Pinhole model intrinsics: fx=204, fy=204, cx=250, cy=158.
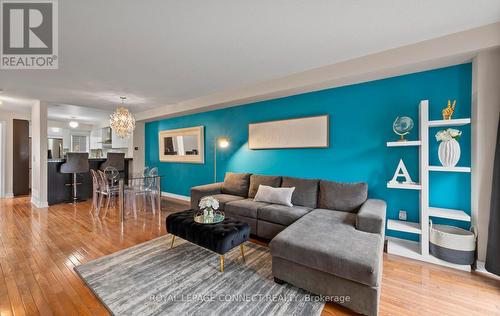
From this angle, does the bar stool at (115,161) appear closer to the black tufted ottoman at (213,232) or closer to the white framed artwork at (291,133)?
the white framed artwork at (291,133)

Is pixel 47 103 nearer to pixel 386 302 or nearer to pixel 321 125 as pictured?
pixel 321 125

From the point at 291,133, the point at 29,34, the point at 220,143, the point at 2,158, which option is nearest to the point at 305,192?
the point at 291,133

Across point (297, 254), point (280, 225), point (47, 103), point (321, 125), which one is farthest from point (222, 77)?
point (47, 103)

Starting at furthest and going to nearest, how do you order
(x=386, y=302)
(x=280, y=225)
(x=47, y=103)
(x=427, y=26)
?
(x=47, y=103) < (x=280, y=225) < (x=427, y=26) < (x=386, y=302)

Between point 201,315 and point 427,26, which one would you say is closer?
point 201,315

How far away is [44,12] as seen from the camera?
182cm

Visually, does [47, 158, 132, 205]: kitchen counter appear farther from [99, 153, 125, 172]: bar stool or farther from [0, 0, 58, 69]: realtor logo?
[0, 0, 58, 69]: realtor logo

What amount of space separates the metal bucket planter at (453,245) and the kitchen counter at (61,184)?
24.7 feet

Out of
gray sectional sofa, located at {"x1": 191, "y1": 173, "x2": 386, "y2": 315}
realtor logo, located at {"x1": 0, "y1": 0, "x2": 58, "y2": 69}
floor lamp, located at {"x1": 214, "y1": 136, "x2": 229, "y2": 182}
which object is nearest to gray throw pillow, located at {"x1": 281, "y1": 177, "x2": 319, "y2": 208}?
gray sectional sofa, located at {"x1": 191, "y1": 173, "x2": 386, "y2": 315}

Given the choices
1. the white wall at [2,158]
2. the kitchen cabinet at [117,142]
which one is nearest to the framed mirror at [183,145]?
the kitchen cabinet at [117,142]

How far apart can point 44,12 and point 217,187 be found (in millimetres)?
3196

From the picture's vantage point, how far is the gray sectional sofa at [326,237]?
5.26 feet

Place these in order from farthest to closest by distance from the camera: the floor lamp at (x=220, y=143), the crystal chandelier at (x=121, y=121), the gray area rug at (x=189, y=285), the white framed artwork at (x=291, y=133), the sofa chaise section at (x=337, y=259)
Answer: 1. the floor lamp at (x=220, y=143)
2. the crystal chandelier at (x=121, y=121)
3. the white framed artwork at (x=291, y=133)
4. the gray area rug at (x=189, y=285)
5. the sofa chaise section at (x=337, y=259)

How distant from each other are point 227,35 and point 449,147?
9.22 feet
